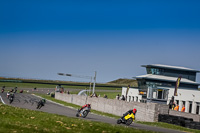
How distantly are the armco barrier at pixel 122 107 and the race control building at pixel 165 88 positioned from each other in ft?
22.5

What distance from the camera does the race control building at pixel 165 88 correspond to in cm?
5706

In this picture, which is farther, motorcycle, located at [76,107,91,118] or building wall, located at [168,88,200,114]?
building wall, located at [168,88,200,114]

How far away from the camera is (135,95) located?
77.5 metres

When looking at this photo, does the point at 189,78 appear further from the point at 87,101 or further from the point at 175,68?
the point at 87,101

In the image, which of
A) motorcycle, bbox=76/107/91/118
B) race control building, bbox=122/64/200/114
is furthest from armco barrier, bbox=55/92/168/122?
race control building, bbox=122/64/200/114

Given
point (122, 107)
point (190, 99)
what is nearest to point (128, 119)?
point (122, 107)

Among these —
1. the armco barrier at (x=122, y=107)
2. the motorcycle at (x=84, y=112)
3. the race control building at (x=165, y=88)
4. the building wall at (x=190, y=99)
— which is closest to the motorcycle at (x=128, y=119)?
the motorcycle at (x=84, y=112)

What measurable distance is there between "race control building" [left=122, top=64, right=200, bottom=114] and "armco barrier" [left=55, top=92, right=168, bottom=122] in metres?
6.86

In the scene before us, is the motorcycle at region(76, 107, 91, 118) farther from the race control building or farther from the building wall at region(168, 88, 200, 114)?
the building wall at region(168, 88, 200, 114)

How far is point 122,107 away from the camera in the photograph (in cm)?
4253

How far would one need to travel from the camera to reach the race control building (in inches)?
2247

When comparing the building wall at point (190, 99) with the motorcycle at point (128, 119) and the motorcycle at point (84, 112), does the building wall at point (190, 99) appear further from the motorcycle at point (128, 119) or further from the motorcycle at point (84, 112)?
the motorcycle at point (128, 119)

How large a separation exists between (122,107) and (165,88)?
3145 centimetres

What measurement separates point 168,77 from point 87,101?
114 ft
